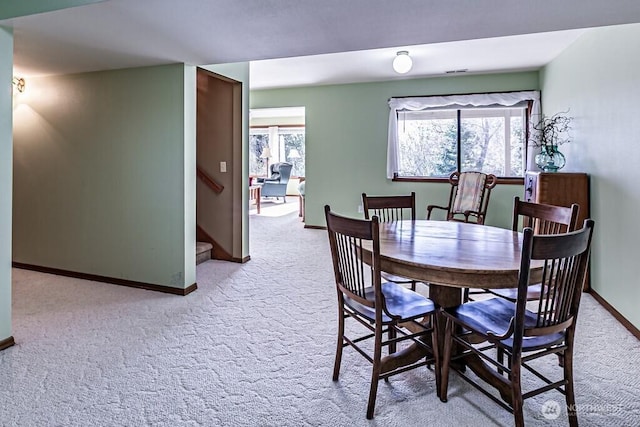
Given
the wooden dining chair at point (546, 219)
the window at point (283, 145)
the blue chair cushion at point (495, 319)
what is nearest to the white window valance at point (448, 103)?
the wooden dining chair at point (546, 219)

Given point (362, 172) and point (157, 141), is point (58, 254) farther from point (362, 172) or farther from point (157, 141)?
point (362, 172)

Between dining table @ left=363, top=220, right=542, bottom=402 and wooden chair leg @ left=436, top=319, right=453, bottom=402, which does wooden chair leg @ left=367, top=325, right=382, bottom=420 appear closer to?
dining table @ left=363, top=220, right=542, bottom=402

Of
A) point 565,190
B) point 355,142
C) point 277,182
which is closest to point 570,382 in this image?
point 565,190

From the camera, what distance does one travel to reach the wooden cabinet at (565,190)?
3443mm

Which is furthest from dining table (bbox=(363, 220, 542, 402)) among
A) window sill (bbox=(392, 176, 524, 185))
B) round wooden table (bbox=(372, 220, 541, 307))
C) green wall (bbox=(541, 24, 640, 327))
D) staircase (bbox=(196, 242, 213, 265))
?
window sill (bbox=(392, 176, 524, 185))

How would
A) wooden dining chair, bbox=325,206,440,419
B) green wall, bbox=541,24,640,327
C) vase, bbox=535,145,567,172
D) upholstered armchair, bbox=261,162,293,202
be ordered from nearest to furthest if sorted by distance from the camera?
wooden dining chair, bbox=325,206,440,419, green wall, bbox=541,24,640,327, vase, bbox=535,145,567,172, upholstered armchair, bbox=261,162,293,202

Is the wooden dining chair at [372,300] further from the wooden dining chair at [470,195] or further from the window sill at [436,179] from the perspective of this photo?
the window sill at [436,179]

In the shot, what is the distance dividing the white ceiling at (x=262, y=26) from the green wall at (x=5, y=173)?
0.58 ft

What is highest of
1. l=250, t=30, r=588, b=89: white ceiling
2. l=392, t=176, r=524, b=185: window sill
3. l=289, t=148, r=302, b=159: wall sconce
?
l=250, t=30, r=588, b=89: white ceiling

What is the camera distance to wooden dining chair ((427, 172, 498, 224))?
4.83 metres

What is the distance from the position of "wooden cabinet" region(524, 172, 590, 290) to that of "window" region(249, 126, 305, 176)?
8.10 meters

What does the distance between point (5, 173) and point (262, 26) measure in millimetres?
1768

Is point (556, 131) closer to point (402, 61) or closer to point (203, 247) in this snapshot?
point (402, 61)

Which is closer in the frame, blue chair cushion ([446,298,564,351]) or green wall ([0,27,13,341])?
blue chair cushion ([446,298,564,351])
